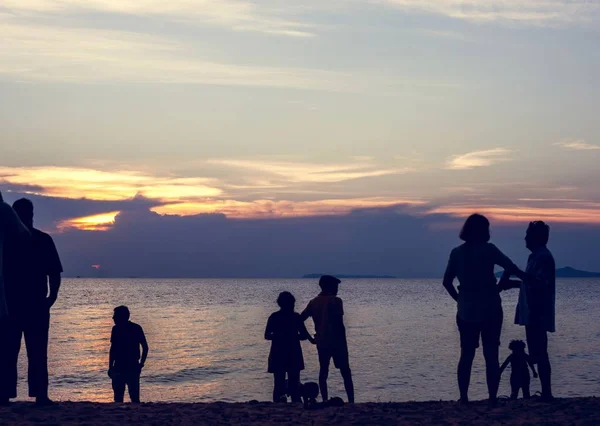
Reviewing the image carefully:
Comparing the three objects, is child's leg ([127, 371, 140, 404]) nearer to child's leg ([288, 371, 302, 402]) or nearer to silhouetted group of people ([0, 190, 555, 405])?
child's leg ([288, 371, 302, 402])

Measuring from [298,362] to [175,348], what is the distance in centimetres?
3244

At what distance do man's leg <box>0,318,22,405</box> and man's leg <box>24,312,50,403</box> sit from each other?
0.13 metres

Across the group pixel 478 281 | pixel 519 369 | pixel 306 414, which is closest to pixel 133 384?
A: pixel 306 414

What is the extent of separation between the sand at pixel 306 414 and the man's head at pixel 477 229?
183 centimetres

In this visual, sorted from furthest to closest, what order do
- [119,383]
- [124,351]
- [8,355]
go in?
[119,383] < [124,351] < [8,355]

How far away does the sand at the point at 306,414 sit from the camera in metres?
8.43

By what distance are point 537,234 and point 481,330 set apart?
54.5 inches

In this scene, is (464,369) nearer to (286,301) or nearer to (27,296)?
(286,301)

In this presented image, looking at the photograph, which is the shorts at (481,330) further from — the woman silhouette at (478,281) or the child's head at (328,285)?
the child's head at (328,285)

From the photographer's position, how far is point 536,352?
31.6 feet

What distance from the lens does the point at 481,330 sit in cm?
909

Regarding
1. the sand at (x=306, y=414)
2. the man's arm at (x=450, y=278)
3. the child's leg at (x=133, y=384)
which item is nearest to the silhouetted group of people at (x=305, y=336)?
the sand at (x=306, y=414)

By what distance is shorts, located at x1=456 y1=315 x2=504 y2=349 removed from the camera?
8.98 metres

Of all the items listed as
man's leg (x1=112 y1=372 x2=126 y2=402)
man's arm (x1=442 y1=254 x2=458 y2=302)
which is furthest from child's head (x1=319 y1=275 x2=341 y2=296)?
man's leg (x1=112 y1=372 x2=126 y2=402)
